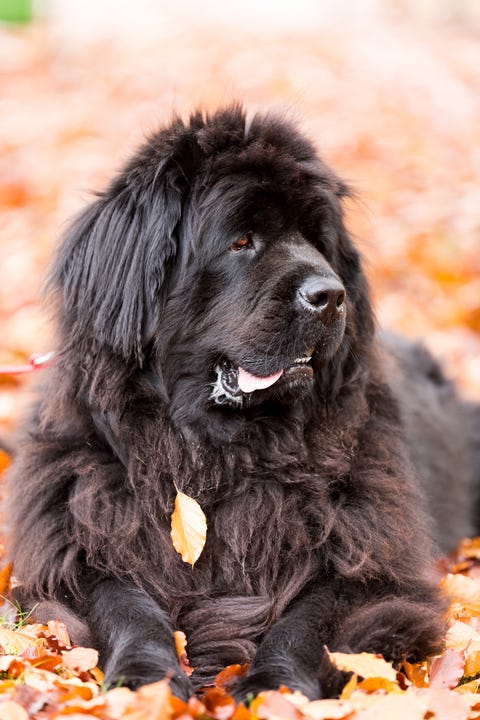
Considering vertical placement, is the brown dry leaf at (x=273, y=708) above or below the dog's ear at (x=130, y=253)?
below

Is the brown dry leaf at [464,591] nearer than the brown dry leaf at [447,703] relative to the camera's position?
No

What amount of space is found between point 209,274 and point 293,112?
41.6 inches

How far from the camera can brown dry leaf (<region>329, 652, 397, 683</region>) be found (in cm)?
277

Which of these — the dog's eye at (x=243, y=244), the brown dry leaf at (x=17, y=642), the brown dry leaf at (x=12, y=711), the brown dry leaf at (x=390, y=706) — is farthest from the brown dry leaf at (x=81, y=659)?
the dog's eye at (x=243, y=244)

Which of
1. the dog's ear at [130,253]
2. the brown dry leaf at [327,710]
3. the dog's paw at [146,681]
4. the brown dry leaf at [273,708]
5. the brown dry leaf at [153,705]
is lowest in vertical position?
the dog's paw at [146,681]

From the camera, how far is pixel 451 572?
4441mm

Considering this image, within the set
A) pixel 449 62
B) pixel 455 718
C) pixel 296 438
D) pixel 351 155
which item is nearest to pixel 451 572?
pixel 296 438

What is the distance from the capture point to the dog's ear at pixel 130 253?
347cm

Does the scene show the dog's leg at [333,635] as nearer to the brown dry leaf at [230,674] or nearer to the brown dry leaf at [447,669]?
the brown dry leaf at [447,669]

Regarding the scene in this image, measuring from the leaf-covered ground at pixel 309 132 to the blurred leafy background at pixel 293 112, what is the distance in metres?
0.03

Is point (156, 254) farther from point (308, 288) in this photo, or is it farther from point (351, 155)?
point (351, 155)

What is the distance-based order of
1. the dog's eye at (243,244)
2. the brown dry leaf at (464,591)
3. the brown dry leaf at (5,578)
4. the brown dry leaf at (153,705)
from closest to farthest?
the brown dry leaf at (153,705) < the dog's eye at (243,244) < the brown dry leaf at (5,578) < the brown dry leaf at (464,591)

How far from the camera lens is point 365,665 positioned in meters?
2.79

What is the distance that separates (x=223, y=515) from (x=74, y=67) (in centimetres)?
1446
